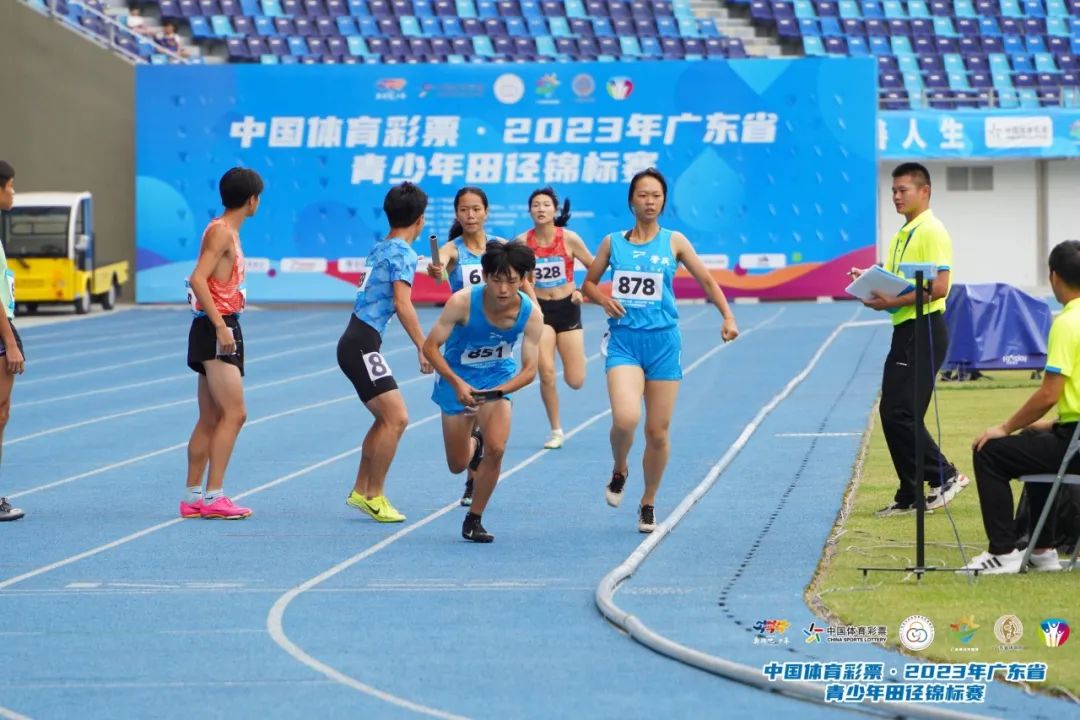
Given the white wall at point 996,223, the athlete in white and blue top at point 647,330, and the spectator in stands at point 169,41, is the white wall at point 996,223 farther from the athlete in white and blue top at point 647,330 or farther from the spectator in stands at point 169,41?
the athlete in white and blue top at point 647,330

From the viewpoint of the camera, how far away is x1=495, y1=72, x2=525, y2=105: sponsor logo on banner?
3584cm

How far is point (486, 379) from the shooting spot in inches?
365

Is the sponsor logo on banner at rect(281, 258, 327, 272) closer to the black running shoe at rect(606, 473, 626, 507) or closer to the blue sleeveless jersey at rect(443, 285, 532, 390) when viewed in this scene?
the black running shoe at rect(606, 473, 626, 507)

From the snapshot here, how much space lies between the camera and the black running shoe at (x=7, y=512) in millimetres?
9906

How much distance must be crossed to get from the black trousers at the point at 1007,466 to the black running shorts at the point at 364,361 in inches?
133

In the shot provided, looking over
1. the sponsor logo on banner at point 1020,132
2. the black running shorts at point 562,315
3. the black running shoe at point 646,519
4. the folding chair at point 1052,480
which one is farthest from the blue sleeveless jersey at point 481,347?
→ the sponsor logo on banner at point 1020,132

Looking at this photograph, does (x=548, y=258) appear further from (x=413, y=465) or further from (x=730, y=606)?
(x=730, y=606)

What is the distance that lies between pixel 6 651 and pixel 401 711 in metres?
1.80

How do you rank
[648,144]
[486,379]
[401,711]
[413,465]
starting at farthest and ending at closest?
1. [648,144]
2. [413,465]
3. [486,379]
4. [401,711]

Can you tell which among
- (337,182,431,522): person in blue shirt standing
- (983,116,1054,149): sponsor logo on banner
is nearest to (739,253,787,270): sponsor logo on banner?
(983,116,1054,149): sponsor logo on banner

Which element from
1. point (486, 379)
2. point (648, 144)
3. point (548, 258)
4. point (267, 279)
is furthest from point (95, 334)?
point (486, 379)

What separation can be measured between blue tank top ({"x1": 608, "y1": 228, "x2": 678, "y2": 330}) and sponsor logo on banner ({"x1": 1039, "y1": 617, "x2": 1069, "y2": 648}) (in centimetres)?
335

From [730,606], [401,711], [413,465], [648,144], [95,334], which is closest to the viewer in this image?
[401,711]

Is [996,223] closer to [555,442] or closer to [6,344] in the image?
[555,442]
